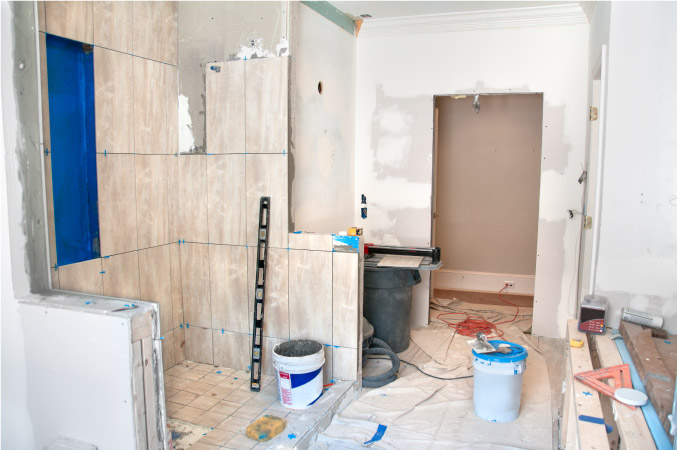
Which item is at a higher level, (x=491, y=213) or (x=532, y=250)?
(x=491, y=213)

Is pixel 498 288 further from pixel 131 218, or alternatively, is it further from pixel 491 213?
pixel 131 218

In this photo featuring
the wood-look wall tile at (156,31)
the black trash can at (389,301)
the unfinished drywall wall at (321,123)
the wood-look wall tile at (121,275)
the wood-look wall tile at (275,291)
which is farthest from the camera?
the black trash can at (389,301)

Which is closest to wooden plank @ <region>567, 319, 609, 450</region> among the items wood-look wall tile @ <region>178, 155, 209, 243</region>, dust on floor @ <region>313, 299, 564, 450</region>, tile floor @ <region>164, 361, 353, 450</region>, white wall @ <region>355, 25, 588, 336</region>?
dust on floor @ <region>313, 299, 564, 450</region>

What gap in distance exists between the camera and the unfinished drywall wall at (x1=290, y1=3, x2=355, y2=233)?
3.68 m

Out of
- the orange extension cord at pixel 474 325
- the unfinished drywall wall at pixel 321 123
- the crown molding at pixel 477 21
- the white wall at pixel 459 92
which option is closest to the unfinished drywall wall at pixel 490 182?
the orange extension cord at pixel 474 325

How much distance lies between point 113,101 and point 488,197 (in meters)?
4.38

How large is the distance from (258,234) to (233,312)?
0.61 m

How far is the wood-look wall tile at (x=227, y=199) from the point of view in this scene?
11.5ft

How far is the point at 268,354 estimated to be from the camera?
3.54 metres

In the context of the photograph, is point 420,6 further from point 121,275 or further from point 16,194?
point 16,194

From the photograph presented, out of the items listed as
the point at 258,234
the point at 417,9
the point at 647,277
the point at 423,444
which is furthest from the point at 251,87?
the point at 647,277

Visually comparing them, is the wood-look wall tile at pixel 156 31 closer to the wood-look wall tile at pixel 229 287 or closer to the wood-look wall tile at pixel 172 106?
the wood-look wall tile at pixel 172 106

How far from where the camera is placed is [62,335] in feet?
7.11

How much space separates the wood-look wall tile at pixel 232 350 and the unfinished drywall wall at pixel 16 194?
1.47 m
